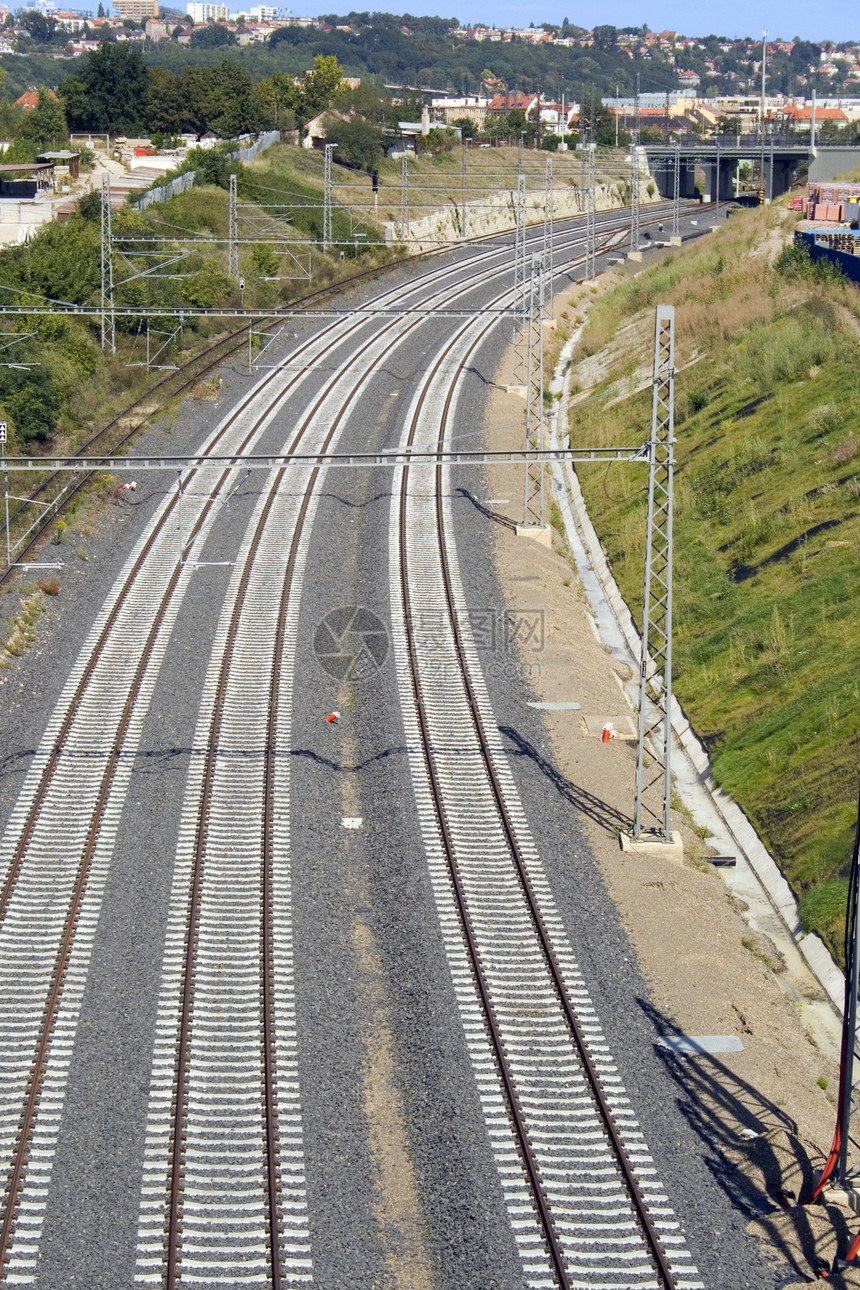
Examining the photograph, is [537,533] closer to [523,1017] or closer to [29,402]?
[29,402]

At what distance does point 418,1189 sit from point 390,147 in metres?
83.8

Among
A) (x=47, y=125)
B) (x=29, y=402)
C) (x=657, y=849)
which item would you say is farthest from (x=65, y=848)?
(x=47, y=125)

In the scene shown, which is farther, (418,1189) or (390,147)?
(390,147)

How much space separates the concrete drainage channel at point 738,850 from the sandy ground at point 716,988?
30cm

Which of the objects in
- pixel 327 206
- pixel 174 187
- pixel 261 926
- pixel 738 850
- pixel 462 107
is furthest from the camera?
pixel 462 107

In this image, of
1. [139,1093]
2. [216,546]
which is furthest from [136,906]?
[216,546]

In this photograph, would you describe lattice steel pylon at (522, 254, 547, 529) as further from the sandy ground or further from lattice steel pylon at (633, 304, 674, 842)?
lattice steel pylon at (633, 304, 674, 842)

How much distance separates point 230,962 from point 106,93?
8394cm

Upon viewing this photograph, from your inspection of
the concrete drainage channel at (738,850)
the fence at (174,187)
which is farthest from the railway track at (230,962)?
the fence at (174,187)

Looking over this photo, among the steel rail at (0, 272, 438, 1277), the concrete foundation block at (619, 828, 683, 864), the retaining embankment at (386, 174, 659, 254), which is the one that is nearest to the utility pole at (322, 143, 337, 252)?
the retaining embankment at (386, 174, 659, 254)

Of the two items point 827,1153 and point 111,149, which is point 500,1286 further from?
point 111,149

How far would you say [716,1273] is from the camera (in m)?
14.0

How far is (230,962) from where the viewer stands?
62.5ft

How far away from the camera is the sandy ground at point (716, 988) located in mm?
15320
